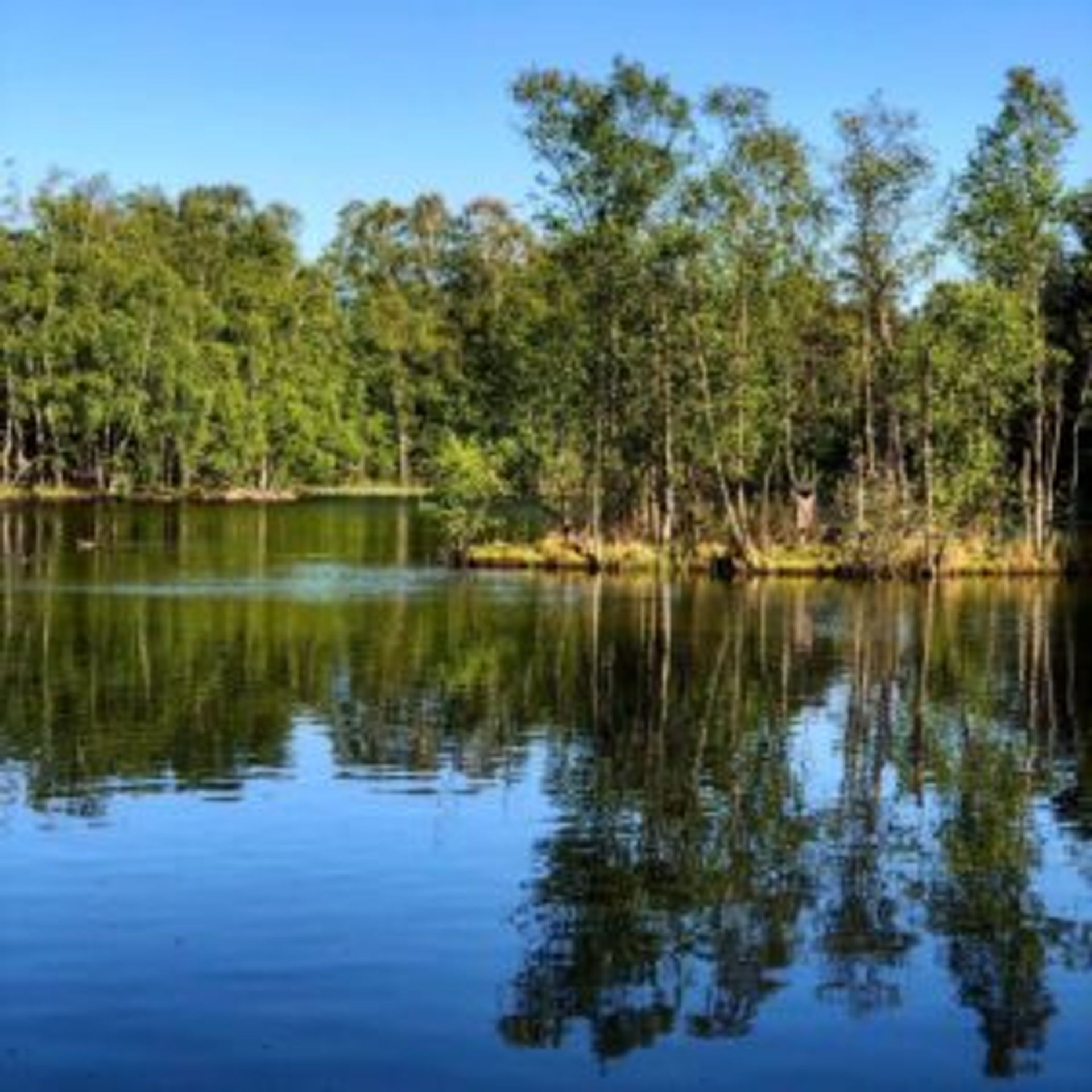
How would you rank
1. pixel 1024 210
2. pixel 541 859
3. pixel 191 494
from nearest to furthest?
pixel 541 859, pixel 1024 210, pixel 191 494

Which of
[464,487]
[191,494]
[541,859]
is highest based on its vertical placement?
[191,494]

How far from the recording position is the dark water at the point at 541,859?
52.1ft

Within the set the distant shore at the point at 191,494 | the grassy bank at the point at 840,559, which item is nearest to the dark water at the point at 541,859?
the grassy bank at the point at 840,559

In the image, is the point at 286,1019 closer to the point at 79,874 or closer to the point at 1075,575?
the point at 79,874

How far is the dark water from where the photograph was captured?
15.9m

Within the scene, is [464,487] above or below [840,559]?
above

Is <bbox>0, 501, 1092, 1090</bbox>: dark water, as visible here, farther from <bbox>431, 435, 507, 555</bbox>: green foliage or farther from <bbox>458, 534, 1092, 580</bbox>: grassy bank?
<bbox>431, 435, 507, 555</bbox>: green foliage

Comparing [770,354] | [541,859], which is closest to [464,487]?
[770,354]

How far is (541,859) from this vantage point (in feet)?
75.4

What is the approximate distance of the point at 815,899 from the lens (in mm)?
20734

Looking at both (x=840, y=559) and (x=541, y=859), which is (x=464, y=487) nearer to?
(x=840, y=559)

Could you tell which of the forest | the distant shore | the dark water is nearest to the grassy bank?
the forest

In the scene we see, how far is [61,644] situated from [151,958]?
2801 cm

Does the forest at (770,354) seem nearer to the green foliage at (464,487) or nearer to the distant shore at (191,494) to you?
the green foliage at (464,487)
